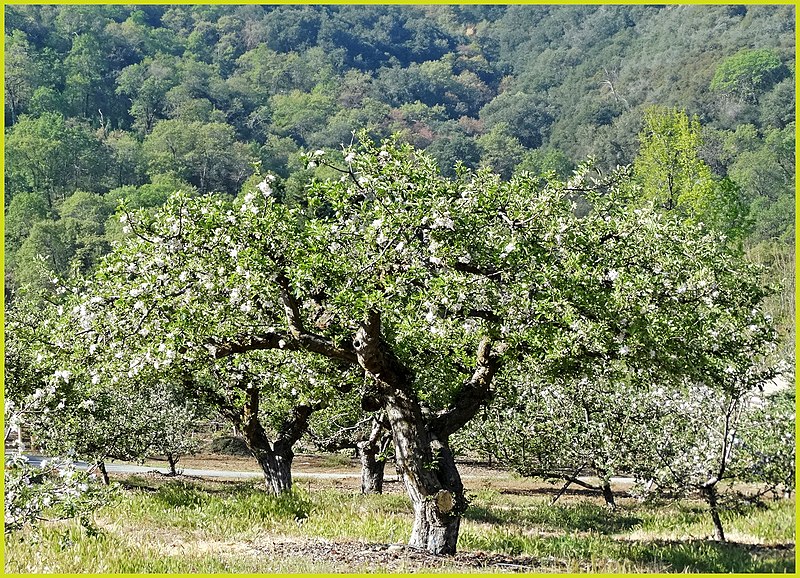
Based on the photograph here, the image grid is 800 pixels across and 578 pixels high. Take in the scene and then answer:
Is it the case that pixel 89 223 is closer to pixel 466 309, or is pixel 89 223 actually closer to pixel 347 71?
pixel 466 309

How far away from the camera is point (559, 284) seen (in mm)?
10406

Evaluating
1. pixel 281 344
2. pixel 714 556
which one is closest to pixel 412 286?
pixel 281 344

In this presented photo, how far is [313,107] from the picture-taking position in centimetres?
16188

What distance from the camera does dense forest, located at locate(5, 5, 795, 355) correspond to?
98.3 m

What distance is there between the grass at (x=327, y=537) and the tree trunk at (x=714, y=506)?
0.66 feet

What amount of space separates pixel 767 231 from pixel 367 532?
260ft

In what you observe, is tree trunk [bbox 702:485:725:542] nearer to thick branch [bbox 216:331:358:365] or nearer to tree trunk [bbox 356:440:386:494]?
thick branch [bbox 216:331:358:365]

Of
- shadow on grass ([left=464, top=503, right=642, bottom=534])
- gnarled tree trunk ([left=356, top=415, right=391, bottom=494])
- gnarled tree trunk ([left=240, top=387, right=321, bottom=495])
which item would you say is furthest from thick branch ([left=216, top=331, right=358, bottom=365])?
gnarled tree trunk ([left=356, top=415, right=391, bottom=494])

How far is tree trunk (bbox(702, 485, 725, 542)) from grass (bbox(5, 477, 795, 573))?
0.66 ft

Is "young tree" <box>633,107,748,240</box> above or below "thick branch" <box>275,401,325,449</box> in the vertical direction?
above

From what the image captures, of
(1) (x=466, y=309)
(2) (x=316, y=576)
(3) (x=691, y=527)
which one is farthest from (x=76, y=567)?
(3) (x=691, y=527)

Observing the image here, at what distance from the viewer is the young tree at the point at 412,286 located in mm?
10461

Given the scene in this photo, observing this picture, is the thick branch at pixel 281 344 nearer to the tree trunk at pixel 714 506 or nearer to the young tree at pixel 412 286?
the young tree at pixel 412 286

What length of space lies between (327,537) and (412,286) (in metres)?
5.60
